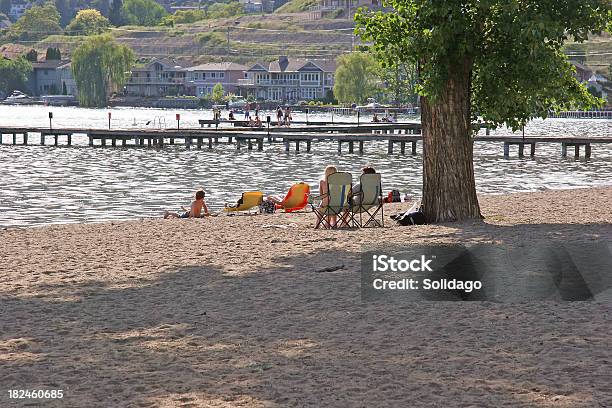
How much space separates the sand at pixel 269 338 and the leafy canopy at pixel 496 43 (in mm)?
3177

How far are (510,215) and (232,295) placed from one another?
9748mm

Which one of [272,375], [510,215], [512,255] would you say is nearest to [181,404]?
[272,375]

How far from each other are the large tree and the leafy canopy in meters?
0.01

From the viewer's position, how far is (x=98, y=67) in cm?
18662

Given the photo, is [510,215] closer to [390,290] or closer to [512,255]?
[512,255]

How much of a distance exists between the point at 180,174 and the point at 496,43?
101 ft

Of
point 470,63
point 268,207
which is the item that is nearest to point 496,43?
point 470,63

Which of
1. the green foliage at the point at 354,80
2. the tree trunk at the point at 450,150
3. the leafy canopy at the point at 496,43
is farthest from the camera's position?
the green foliage at the point at 354,80

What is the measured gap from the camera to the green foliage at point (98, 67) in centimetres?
18425

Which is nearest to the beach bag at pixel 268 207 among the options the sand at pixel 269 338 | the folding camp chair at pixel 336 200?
the folding camp chair at pixel 336 200

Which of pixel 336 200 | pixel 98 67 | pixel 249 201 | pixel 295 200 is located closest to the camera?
pixel 336 200

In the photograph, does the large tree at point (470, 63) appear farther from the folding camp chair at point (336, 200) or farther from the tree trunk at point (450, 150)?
the folding camp chair at point (336, 200)

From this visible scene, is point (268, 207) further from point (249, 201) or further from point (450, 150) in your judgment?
point (450, 150)

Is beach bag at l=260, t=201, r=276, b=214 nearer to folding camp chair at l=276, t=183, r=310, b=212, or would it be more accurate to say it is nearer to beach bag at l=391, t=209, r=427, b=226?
folding camp chair at l=276, t=183, r=310, b=212
